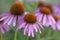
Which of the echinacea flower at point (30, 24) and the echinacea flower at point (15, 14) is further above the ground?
the echinacea flower at point (15, 14)

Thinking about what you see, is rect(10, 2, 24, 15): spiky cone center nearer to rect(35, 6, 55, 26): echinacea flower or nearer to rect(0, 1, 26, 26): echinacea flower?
rect(0, 1, 26, 26): echinacea flower

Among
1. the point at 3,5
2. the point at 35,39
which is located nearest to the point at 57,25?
the point at 35,39

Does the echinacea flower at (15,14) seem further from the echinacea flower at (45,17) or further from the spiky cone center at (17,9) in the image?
the echinacea flower at (45,17)

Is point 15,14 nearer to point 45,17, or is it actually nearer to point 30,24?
point 30,24

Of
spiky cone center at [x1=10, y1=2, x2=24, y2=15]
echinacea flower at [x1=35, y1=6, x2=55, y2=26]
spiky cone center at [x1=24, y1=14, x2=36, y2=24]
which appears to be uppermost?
spiky cone center at [x1=10, y1=2, x2=24, y2=15]

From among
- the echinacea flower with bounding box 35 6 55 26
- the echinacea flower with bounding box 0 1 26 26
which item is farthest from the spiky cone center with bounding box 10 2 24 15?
the echinacea flower with bounding box 35 6 55 26

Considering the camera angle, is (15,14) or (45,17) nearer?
(15,14)

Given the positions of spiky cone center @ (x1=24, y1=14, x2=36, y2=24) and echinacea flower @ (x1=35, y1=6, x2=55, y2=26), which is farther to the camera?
echinacea flower @ (x1=35, y1=6, x2=55, y2=26)

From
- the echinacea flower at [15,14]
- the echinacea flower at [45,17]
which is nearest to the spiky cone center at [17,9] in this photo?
the echinacea flower at [15,14]

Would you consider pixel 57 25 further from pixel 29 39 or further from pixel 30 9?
pixel 29 39

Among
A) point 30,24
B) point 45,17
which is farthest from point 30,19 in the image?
point 45,17

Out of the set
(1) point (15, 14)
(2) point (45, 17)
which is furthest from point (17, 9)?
(2) point (45, 17)
